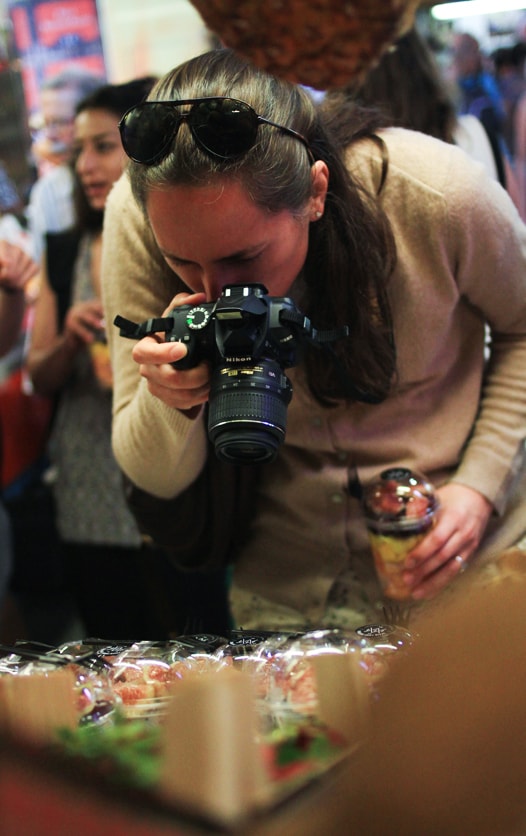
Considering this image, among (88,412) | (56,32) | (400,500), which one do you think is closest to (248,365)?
(400,500)

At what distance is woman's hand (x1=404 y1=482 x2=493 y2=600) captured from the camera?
965mm

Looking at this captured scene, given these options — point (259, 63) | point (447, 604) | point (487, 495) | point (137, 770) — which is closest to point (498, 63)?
point (487, 495)

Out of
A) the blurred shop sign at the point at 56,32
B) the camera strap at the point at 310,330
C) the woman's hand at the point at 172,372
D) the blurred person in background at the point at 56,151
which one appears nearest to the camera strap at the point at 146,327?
the woman's hand at the point at 172,372

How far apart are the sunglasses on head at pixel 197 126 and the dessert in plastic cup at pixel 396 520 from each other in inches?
16.3

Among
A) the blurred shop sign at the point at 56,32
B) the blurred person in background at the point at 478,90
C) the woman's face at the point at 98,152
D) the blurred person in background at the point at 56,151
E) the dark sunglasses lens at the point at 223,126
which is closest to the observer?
the dark sunglasses lens at the point at 223,126

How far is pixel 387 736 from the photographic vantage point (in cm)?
38

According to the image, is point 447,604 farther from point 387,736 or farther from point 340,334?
point 340,334

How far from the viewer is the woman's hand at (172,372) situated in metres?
0.86

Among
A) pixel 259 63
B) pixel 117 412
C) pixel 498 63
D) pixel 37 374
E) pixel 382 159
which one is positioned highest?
pixel 259 63

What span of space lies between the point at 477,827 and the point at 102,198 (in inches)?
56.6

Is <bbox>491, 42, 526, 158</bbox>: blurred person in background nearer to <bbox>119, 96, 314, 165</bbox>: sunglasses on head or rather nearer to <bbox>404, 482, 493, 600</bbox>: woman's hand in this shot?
<bbox>404, 482, 493, 600</bbox>: woman's hand

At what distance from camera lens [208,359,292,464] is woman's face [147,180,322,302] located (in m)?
0.10

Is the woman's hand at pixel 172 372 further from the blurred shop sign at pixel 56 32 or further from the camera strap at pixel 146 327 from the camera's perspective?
the blurred shop sign at pixel 56 32

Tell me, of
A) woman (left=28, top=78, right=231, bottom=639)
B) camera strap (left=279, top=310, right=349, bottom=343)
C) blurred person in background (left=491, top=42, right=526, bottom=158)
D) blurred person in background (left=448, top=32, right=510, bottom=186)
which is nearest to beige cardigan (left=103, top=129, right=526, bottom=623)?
camera strap (left=279, top=310, right=349, bottom=343)
